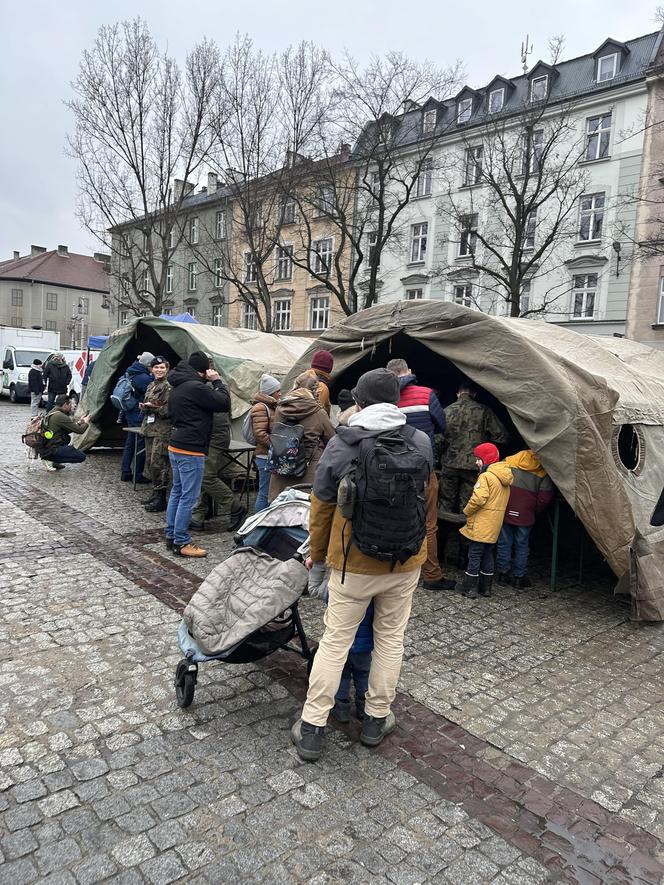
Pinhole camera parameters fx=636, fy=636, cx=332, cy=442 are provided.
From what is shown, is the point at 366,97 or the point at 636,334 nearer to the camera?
the point at 366,97

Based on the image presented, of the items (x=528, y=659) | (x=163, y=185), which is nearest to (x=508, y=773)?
(x=528, y=659)

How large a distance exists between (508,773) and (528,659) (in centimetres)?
146

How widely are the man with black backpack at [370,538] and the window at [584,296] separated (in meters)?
24.0

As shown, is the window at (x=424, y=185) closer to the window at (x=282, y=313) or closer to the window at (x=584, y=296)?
the window at (x=584, y=296)

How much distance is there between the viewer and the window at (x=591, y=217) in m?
24.5

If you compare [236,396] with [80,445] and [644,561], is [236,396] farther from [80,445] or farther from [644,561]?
[644,561]

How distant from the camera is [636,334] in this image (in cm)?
2350

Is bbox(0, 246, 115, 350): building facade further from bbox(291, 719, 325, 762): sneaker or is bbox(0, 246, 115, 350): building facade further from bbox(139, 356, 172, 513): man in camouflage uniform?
bbox(291, 719, 325, 762): sneaker

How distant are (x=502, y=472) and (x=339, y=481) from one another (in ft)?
10.5

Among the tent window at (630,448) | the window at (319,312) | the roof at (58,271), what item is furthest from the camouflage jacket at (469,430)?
the roof at (58,271)

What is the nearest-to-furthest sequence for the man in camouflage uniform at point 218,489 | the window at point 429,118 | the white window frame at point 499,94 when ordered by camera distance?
the man in camouflage uniform at point 218,489 → the window at point 429,118 → the white window frame at point 499,94

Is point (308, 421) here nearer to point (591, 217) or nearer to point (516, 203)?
point (516, 203)

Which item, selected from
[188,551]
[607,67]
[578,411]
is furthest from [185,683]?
[607,67]

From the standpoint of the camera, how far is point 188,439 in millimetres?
6355
